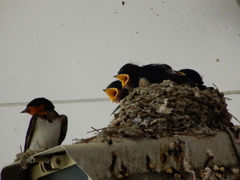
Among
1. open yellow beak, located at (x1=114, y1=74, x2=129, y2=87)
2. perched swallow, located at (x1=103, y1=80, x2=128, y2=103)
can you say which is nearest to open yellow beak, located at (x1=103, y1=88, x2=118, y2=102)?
perched swallow, located at (x1=103, y1=80, x2=128, y2=103)

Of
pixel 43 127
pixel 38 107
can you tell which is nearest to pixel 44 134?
pixel 43 127

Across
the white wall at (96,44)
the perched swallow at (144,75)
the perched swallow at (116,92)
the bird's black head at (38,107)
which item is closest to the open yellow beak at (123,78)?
the perched swallow at (144,75)

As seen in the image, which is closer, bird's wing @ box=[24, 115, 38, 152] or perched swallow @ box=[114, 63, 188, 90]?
bird's wing @ box=[24, 115, 38, 152]

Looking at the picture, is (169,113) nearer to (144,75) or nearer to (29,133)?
(144,75)

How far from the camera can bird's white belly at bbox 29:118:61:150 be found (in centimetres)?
361

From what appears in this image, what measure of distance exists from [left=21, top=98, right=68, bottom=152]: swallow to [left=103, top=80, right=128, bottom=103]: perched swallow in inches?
23.1

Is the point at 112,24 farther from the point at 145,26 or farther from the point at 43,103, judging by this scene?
the point at 43,103

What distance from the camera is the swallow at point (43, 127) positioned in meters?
3.62

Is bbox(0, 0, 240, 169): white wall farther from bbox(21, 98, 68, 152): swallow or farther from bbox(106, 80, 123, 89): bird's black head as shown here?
bbox(21, 98, 68, 152): swallow

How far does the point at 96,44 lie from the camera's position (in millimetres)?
4422

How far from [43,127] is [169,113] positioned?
1075 millimetres

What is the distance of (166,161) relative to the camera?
261 cm

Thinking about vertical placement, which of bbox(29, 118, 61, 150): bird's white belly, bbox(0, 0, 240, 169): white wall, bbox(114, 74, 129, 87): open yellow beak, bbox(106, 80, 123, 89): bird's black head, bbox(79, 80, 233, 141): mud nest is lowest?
bbox(29, 118, 61, 150): bird's white belly

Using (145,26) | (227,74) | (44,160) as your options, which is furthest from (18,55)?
(44,160)
